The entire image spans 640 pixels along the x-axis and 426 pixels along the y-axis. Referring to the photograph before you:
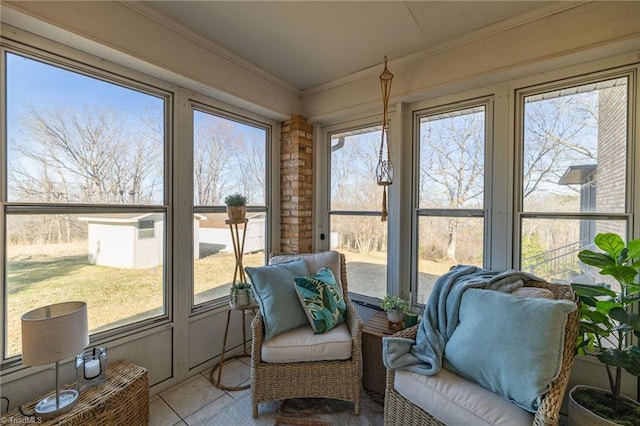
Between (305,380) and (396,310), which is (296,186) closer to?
(396,310)

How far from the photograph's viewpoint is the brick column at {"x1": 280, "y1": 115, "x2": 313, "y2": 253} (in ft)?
9.45

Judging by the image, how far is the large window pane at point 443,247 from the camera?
2168 millimetres

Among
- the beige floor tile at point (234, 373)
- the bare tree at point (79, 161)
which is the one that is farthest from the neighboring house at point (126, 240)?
the beige floor tile at point (234, 373)

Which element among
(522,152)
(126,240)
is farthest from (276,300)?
(522,152)

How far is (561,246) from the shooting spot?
1866 millimetres

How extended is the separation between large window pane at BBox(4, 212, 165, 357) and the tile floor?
605mm

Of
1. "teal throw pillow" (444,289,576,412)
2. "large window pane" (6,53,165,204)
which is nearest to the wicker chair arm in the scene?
"teal throw pillow" (444,289,576,412)

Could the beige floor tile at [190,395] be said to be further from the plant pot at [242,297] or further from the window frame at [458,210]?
the window frame at [458,210]

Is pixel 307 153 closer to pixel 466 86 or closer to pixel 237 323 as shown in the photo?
pixel 466 86

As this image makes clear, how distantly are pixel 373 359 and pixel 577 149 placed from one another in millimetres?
2002

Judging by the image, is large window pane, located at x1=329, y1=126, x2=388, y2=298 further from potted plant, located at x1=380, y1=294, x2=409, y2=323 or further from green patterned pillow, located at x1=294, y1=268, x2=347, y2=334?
green patterned pillow, located at x1=294, y1=268, x2=347, y2=334

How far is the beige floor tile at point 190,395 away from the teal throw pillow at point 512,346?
1675mm

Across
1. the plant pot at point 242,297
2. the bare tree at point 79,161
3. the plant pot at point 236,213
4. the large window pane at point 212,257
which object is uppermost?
the bare tree at point 79,161

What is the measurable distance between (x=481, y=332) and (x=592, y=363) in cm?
99
